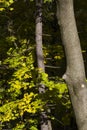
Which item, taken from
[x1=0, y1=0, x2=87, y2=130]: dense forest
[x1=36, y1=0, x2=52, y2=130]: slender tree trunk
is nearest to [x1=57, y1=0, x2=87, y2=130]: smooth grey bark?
[x1=0, y1=0, x2=87, y2=130]: dense forest

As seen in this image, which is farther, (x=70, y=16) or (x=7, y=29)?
(x=7, y=29)

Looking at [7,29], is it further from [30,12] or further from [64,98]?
[64,98]

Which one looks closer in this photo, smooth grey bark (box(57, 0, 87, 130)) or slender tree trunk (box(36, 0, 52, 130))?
smooth grey bark (box(57, 0, 87, 130))

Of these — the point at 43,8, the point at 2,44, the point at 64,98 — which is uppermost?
the point at 43,8

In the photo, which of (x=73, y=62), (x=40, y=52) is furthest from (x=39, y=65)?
(x=73, y=62)

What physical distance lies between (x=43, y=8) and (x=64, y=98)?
9.33 ft

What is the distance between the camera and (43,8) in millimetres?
10633

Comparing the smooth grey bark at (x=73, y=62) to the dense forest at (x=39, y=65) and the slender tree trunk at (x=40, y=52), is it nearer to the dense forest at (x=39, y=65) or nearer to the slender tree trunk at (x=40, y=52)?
the dense forest at (x=39, y=65)

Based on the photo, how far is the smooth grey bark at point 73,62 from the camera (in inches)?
201

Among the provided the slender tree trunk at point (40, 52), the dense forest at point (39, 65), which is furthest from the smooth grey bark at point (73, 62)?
the slender tree trunk at point (40, 52)

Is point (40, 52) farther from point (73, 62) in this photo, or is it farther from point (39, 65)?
point (73, 62)

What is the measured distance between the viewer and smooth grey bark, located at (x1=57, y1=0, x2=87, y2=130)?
5.12m

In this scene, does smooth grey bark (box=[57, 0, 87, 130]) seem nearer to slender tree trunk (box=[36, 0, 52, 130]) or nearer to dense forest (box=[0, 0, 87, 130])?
dense forest (box=[0, 0, 87, 130])

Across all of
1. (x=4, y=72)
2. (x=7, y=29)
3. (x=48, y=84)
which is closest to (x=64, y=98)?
(x=48, y=84)
